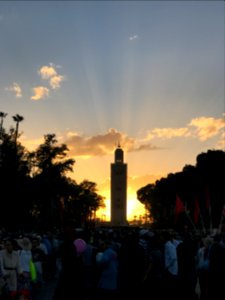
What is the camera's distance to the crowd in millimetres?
8742

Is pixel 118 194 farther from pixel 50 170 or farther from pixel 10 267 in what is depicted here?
pixel 10 267

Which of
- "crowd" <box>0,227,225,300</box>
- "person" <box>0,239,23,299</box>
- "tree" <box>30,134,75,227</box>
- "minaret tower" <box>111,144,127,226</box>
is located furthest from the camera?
"minaret tower" <box>111,144,127,226</box>

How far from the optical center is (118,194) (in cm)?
12550

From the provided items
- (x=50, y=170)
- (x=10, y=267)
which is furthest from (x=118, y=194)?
(x=10, y=267)

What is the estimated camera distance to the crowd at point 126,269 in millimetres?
8742

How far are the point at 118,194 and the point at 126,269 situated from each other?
114845 millimetres

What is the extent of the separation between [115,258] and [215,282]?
2162 millimetres

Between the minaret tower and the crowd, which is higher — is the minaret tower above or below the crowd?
above

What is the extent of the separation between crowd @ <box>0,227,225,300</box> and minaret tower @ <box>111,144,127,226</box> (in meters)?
106

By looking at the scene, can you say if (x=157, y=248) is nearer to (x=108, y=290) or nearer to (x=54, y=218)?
(x=108, y=290)

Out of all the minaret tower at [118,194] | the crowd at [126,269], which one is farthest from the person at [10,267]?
the minaret tower at [118,194]

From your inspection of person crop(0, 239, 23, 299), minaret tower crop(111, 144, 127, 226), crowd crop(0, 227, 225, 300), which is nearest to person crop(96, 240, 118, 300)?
crowd crop(0, 227, 225, 300)

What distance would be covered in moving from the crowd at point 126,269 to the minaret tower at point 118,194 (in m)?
106

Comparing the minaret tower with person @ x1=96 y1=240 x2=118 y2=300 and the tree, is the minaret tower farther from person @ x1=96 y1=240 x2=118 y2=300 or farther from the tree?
person @ x1=96 y1=240 x2=118 y2=300
